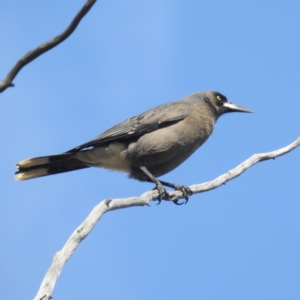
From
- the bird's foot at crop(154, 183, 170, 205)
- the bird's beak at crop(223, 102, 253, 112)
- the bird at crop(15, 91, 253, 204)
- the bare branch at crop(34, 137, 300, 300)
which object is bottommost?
the bare branch at crop(34, 137, 300, 300)

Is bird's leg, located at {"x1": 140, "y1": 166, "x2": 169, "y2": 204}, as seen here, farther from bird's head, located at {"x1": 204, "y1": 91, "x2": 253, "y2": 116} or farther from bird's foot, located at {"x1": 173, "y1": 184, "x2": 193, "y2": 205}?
bird's head, located at {"x1": 204, "y1": 91, "x2": 253, "y2": 116}

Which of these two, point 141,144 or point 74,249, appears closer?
point 74,249

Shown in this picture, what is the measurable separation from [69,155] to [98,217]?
3.56 metres

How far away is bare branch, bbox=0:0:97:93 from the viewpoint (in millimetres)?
3230

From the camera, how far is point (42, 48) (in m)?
3.30

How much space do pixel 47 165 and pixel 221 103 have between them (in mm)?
2801

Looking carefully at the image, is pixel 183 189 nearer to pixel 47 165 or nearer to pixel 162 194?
pixel 162 194

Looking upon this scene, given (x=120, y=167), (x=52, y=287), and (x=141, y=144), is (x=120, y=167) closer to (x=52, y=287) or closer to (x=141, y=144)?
(x=141, y=144)

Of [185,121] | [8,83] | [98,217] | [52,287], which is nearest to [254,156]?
[185,121]

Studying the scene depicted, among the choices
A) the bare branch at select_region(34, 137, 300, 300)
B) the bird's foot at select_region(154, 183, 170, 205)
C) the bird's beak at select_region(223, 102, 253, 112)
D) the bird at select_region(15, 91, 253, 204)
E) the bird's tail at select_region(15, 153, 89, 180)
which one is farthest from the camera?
the bird's beak at select_region(223, 102, 253, 112)

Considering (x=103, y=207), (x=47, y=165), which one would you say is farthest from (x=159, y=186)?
(x=103, y=207)

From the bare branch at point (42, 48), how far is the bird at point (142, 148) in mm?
4348

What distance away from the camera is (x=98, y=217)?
4.63 m

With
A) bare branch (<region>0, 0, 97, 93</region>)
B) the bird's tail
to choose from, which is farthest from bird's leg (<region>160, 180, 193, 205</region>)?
bare branch (<region>0, 0, 97, 93</region>)
